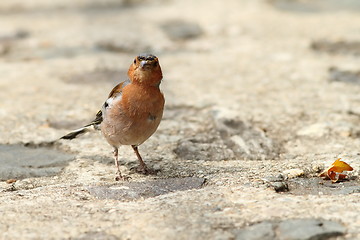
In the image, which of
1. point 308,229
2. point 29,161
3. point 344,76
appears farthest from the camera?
point 344,76

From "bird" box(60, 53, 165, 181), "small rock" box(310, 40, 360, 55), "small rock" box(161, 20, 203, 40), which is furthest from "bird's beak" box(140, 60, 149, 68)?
"small rock" box(161, 20, 203, 40)

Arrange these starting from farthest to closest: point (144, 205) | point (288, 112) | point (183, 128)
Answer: point (288, 112)
point (183, 128)
point (144, 205)

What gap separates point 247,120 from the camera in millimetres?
5121

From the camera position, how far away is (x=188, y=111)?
17.7 feet

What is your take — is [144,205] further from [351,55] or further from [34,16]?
[34,16]

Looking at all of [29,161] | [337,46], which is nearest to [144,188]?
[29,161]

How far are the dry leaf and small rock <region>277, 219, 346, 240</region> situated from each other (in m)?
0.83

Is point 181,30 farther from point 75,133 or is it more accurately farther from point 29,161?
point 29,161

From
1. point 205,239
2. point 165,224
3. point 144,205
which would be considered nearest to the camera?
point 205,239

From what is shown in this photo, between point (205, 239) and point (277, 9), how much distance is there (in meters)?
6.39

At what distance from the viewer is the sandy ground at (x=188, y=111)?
306cm

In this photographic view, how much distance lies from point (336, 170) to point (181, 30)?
4576 mm

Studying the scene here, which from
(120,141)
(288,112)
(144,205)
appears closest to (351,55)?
(288,112)

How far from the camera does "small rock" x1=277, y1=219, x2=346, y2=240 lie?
8.84 feet
